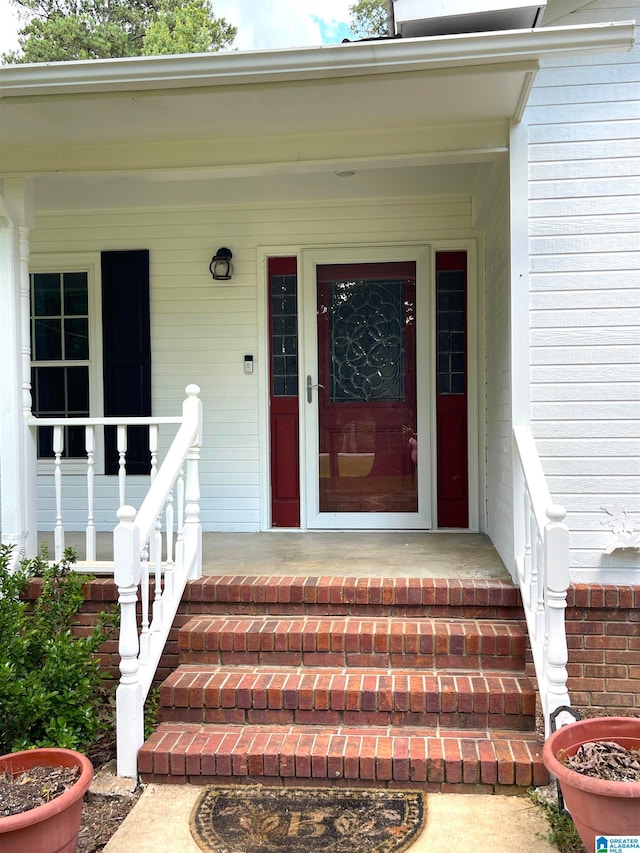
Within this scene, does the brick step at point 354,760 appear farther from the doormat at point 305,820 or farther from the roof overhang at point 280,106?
the roof overhang at point 280,106

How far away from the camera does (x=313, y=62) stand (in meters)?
2.65

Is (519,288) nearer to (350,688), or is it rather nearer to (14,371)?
(350,688)

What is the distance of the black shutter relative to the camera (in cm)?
471

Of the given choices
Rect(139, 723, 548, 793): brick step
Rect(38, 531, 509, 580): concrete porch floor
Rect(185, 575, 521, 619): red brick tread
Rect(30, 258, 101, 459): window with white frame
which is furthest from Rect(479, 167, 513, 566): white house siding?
Rect(30, 258, 101, 459): window with white frame

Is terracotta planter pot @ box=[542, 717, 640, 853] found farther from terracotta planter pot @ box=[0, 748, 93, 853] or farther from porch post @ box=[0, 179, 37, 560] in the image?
porch post @ box=[0, 179, 37, 560]

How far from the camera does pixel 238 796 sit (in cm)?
245

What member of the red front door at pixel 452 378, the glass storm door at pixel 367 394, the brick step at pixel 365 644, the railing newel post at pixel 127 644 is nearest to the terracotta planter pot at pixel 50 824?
the railing newel post at pixel 127 644

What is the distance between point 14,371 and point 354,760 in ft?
7.77

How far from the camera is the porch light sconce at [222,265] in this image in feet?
15.1

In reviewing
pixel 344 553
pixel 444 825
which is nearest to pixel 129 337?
pixel 344 553

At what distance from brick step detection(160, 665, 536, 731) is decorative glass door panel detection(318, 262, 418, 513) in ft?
6.08

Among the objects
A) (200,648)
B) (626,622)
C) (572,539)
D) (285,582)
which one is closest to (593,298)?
(572,539)

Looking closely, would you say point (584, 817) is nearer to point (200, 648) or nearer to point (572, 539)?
point (572, 539)

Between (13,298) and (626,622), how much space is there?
3.21 m
